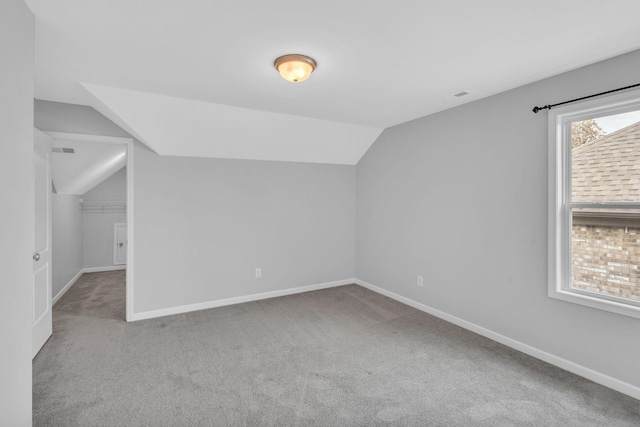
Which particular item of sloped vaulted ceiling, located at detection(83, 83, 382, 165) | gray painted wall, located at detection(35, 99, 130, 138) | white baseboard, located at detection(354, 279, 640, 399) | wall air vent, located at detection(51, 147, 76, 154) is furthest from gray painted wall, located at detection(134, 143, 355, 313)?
white baseboard, located at detection(354, 279, 640, 399)

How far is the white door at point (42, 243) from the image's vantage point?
2.79 metres

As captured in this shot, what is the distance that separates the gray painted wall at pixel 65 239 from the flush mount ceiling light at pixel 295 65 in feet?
12.4

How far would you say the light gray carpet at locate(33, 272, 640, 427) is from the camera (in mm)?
1992

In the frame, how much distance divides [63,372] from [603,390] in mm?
3860

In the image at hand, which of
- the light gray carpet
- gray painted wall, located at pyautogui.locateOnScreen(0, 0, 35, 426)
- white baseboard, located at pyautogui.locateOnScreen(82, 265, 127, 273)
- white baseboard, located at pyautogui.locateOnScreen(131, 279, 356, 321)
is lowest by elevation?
the light gray carpet

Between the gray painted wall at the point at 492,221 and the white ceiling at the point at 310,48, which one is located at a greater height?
the white ceiling at the point at 310,48

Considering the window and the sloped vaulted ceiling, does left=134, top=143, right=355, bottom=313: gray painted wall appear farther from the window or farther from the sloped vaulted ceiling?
the window

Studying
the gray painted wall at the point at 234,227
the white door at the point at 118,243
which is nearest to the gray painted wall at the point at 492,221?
the gray painted wall at the point at 234,227

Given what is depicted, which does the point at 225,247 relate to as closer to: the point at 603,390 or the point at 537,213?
the point at 537,213

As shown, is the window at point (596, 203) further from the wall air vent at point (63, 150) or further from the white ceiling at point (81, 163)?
the wall air vent at point (63, 150)

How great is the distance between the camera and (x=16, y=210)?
1482mm

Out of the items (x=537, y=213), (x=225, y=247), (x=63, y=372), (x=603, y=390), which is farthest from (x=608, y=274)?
(x=63, y=372)

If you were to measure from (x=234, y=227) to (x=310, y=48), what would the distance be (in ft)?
8.36

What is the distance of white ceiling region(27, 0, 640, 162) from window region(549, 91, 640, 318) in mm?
421
